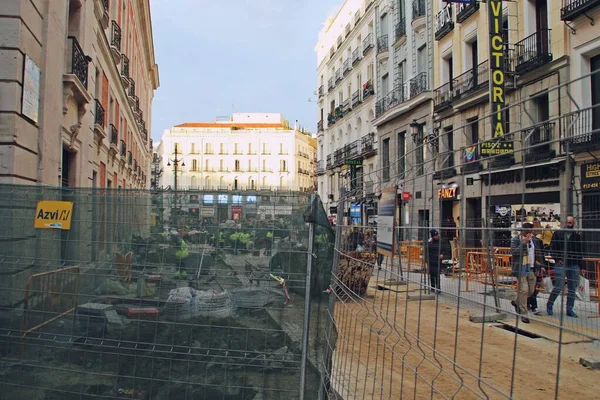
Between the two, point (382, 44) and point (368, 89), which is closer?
point (382, 44)

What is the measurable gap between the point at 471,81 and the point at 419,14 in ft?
21.1

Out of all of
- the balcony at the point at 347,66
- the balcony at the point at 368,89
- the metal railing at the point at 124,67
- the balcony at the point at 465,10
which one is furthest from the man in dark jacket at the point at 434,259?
the balcony at the point at 347,66

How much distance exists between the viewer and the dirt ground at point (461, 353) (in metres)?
1.66

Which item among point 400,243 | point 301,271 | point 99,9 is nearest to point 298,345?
point 301,271

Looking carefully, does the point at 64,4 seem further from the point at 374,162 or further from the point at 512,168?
the point at 374,162

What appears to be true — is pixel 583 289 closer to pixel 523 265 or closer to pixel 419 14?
pixel 523 265

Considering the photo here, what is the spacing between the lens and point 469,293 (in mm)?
1893

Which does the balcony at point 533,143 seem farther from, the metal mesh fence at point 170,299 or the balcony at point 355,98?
the balcony at point 355,98

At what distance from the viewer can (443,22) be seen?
69.6ft

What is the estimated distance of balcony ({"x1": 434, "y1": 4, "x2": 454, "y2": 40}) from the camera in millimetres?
20562

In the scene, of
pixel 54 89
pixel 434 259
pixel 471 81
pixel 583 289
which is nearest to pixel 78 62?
pixel 54 89

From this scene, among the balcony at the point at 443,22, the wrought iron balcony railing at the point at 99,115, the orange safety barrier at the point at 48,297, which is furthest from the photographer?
the balcony at the point at 443,22

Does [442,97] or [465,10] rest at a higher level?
[465,10]

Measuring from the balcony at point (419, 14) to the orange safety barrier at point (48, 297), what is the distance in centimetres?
2268
